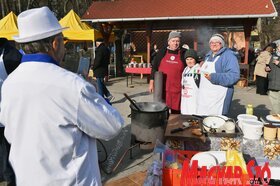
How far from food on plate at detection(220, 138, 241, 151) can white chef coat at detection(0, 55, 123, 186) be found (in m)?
1.56

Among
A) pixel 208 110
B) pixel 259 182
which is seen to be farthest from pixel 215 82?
pixel 259 182

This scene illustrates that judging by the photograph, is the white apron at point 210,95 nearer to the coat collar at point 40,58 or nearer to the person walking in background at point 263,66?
the coat collar at point 40,58

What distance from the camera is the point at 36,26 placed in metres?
1.44

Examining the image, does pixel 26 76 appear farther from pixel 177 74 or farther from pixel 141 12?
pixel 141 12

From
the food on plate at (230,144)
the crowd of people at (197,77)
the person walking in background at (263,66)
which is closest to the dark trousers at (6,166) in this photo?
the crowd of people at (197,77)

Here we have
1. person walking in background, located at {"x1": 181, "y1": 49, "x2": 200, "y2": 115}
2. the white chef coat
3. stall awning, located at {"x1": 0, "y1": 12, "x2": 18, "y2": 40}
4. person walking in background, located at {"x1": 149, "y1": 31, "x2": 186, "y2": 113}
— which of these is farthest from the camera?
stall awning, located at {"x1": 0, "y1": 12, "x2": 18, "y2": 40}

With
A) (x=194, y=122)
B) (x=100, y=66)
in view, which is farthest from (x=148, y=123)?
(x=100, y=66)

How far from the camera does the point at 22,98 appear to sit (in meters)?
1.41

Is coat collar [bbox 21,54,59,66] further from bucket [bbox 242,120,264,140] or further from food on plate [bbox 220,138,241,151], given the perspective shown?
bucket [bbox 242,120,264,140]

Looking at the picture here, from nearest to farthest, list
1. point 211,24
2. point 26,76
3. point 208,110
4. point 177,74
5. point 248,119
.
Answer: point 26,76
point 248,119
point 208,110
point 177,74
point 211,24

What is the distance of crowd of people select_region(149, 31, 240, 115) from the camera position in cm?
349

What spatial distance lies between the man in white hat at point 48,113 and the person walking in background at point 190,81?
281 centimetres

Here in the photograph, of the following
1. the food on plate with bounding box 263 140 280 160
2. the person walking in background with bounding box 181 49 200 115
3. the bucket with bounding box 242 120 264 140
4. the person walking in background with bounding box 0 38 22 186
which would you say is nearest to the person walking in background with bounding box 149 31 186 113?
the person walking in background with bounding box 181 49 200 115

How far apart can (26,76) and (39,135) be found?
0.31 m
